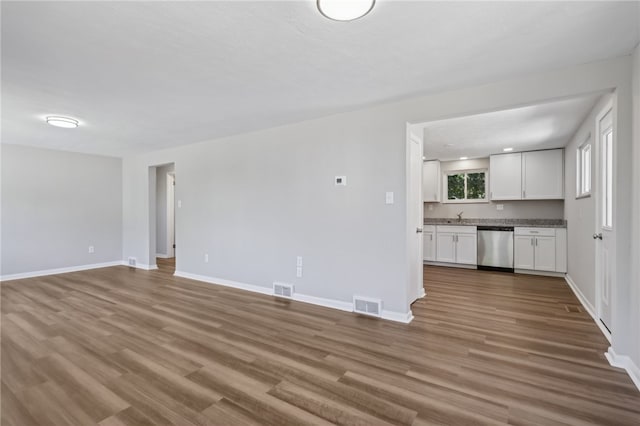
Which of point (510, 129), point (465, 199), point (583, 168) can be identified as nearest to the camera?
point (583, 168)

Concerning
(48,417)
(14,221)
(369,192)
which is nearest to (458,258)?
(369,192)

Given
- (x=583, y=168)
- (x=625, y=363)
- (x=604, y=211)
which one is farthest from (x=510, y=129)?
(x=625, y=363)

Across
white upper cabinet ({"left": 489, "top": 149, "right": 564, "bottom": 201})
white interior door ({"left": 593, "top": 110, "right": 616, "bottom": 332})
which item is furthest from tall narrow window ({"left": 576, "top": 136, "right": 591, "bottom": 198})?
white upper cabinet ({"left": 489, "top": 149, "right": 564, "bottom": 201})

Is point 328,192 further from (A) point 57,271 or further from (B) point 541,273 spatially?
(A) point 57,271

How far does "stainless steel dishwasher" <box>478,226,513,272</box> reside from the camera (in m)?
5.63

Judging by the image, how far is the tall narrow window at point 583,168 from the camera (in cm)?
373

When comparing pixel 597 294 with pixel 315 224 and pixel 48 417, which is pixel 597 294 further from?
pixel 48 417

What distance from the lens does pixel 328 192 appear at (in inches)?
144

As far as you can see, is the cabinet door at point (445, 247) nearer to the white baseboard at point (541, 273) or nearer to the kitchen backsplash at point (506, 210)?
the kitchen backsplash at point (506, 210)

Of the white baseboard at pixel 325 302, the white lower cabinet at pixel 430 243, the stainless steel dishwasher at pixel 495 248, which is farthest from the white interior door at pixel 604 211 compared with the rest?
the white lower cabinet at pixel 430 243

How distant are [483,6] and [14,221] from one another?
7281mm

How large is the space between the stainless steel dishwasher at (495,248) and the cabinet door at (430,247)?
34.3 inches

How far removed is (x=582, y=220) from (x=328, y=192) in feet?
10.9

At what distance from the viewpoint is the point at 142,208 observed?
20.1 ft
